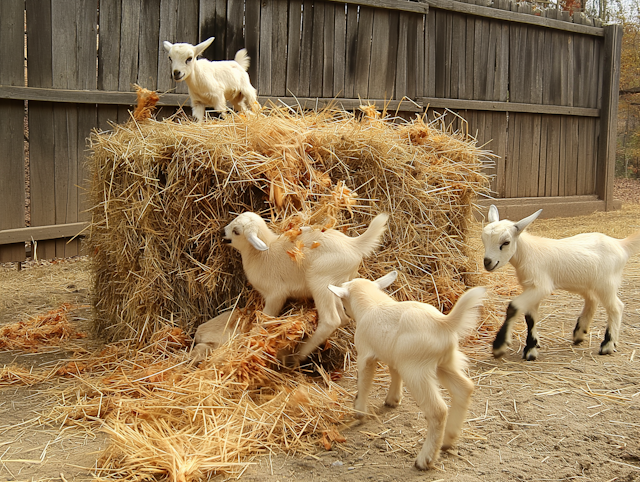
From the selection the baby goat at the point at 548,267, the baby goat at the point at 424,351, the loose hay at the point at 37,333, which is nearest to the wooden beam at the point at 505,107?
the baby goat at the point at 548,267

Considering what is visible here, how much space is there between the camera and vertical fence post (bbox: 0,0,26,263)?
6508 mm

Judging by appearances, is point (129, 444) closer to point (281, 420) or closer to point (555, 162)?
point (281, 420)

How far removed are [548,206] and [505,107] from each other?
192 cm

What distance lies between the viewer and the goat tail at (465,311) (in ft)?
8.75

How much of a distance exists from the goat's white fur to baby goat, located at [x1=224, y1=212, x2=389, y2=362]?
0.23m

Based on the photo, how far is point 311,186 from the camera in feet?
13.9

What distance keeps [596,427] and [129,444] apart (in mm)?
2287

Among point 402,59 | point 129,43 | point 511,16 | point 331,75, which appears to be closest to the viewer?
point 129,43

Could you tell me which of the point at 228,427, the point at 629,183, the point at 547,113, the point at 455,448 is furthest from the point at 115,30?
the point at 629,183

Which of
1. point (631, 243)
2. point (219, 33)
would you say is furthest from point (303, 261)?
point (219, 33)

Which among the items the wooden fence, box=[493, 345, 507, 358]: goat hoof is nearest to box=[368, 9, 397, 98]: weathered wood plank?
the wooden fence

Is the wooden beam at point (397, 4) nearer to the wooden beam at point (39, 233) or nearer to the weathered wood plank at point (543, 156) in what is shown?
the weathered wood plank at point (543, 156)

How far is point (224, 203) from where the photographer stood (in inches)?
163

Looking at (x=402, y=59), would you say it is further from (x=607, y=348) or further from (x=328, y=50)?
(x=607, y=348)
